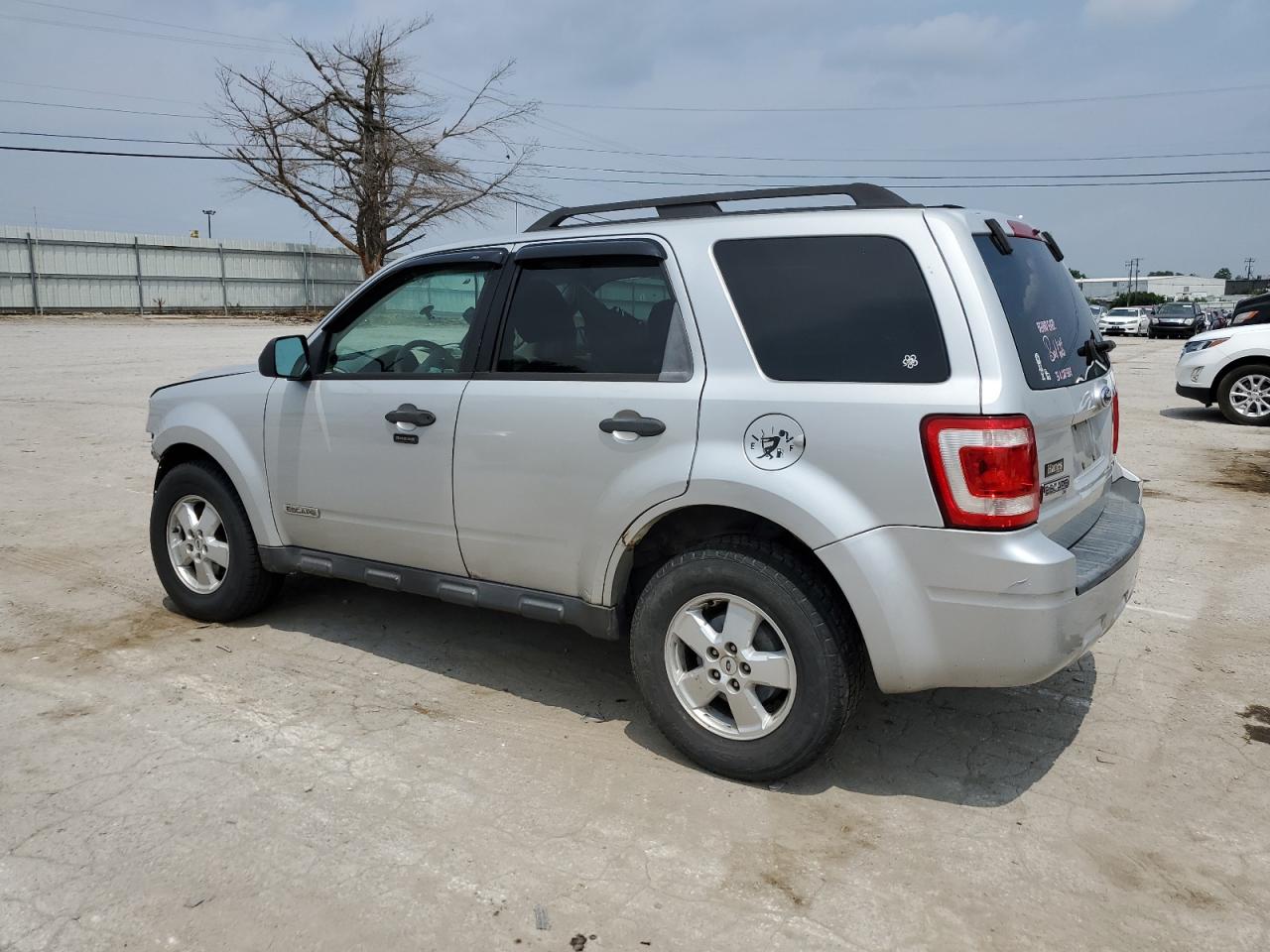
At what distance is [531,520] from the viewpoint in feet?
12.8

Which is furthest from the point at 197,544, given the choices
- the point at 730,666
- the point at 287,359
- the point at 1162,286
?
the point at 1162,286

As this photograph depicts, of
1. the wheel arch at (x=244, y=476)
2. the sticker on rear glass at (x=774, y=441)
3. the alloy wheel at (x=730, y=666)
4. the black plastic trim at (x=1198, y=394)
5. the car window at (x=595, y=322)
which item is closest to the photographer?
the sticker on rear glass at (x=774, y=441)

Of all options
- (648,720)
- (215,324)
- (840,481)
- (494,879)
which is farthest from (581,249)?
(215,324)

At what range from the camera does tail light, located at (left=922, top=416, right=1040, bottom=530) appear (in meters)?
3.00

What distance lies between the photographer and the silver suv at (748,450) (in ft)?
10.1

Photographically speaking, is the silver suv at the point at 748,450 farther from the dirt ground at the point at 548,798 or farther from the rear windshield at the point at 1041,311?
the dirt ground at the point at 548,798

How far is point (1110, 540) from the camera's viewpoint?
11.8 ft

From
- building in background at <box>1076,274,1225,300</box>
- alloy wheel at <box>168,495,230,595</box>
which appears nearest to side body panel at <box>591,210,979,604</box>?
alloy wheel at <box>168,495,230,595</box>

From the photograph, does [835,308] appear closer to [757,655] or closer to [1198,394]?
[757,655]

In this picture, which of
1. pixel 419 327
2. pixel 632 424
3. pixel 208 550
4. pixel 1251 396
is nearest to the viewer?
pixel 632 424

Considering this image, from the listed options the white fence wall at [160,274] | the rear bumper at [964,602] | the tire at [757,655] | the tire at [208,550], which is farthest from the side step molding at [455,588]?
the white fence wall at [160,274]

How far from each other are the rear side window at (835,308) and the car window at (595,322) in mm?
282

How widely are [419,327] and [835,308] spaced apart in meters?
1.96

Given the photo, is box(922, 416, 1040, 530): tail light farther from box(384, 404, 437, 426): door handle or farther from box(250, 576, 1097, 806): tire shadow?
box(384, 404, 437, 426): door handle
